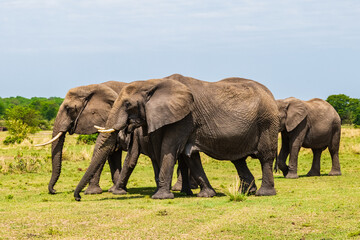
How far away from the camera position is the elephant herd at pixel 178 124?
1248 centimetres

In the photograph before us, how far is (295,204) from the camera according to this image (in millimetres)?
11531

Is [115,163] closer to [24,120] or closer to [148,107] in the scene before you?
[148,107]

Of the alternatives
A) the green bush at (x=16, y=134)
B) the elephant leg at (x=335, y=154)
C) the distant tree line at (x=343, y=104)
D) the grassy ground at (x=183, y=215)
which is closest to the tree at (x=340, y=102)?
the distant tree line at (x=343, y=104)

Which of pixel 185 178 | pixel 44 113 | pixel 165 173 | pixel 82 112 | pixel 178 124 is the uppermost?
pixel 82 112

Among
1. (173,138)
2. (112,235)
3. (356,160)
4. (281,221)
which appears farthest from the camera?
(356,160)

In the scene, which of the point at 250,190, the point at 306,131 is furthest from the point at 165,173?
the point at 306,131

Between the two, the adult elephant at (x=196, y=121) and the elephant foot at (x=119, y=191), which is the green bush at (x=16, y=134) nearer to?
the elephant foot at (x=119, y=191)

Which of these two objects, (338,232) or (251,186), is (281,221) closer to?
(338,232)

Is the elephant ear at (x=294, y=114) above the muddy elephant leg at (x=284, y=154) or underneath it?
above

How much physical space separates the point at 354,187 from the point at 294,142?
15.9 ft

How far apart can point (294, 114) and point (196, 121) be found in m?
7.58

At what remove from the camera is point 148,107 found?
12.4 metres

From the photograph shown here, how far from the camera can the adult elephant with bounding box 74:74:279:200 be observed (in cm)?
1245

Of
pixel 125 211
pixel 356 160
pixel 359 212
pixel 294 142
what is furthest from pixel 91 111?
pixel 356 160
